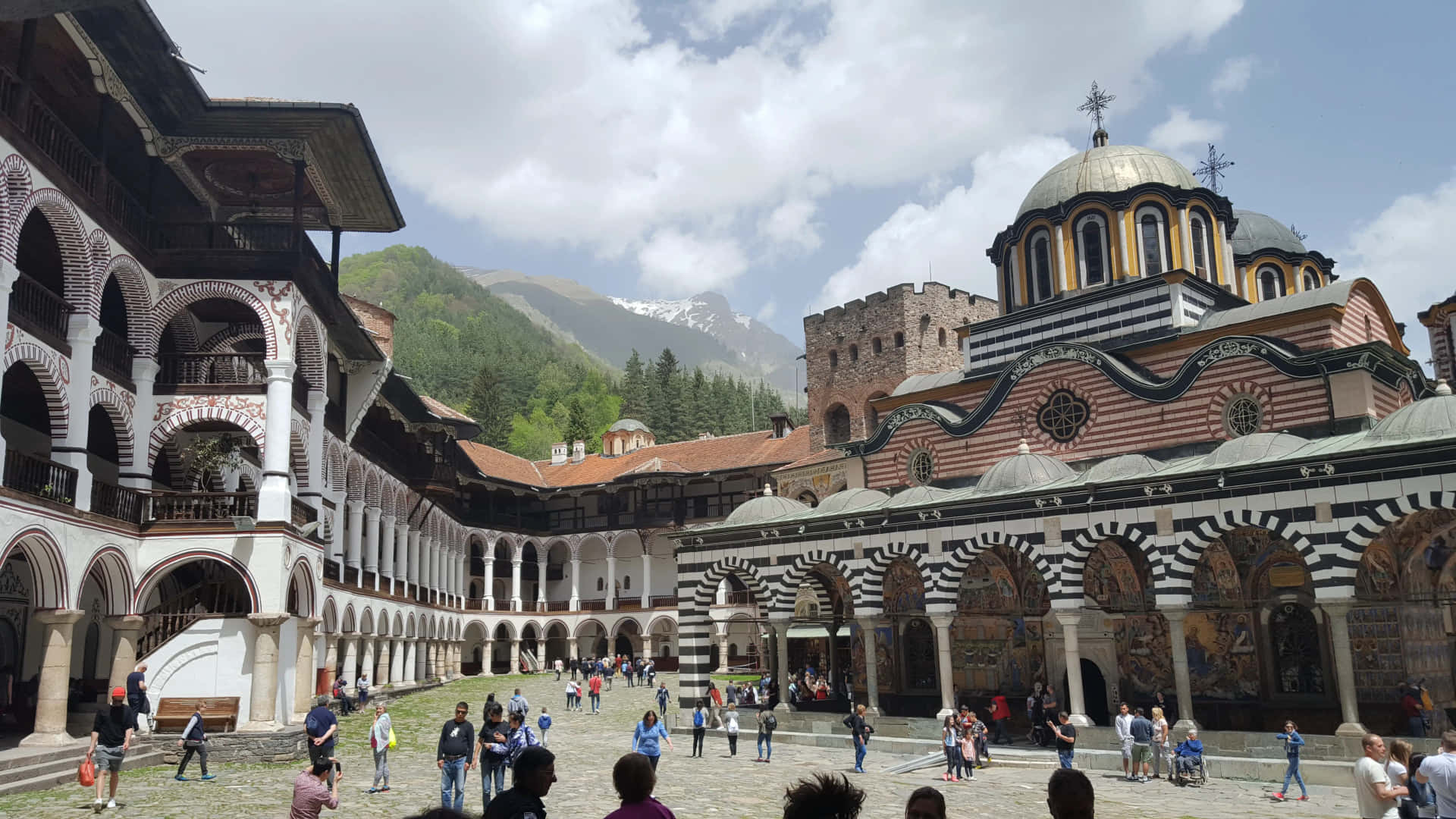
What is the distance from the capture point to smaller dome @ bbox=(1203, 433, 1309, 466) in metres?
18.9

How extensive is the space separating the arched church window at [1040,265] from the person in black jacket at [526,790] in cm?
2561

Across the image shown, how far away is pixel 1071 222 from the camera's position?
27984 millimetres

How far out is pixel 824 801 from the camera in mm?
3738

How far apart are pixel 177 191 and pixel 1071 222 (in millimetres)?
19870

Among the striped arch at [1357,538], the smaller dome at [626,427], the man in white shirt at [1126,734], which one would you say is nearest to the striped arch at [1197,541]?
the striped arch at [1357,538]

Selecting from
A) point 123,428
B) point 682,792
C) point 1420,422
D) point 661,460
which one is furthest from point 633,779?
point 661,460

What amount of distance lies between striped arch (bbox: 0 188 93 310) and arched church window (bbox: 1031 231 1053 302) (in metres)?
20.7

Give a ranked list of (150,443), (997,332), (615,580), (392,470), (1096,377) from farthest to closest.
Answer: (615,580) → (392,470) → (997,332) → (1096,377) → (150,443)

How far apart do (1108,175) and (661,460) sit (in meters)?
26.7

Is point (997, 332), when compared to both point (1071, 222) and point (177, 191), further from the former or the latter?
point (177, 191)

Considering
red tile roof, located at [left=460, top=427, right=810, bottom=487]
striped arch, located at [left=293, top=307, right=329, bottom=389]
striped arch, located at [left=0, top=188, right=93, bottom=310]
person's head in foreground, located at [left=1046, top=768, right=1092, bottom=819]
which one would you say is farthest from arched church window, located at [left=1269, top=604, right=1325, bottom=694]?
red tile roof, located at [left=460, top=427, right=810, bottom=487]

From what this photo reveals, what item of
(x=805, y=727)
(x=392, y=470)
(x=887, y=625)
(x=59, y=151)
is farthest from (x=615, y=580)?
(x=59, y=151)

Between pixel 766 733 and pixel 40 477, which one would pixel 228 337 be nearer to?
pixel 40 477

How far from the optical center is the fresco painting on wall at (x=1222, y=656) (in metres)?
21.5
